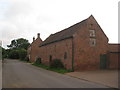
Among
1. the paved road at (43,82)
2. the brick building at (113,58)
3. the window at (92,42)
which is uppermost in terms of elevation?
the window at (92,42)

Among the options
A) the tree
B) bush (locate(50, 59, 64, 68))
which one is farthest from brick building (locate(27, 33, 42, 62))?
the tree

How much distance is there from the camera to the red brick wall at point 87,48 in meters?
27.3

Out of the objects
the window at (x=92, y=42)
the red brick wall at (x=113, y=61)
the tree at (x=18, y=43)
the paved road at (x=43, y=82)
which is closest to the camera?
the paved road at (x=43, y=82)

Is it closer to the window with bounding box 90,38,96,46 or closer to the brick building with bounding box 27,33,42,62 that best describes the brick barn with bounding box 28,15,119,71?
the window with bounding box 90,38,96,46

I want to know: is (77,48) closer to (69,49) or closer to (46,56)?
(69,49)

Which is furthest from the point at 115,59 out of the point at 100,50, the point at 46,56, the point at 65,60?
the point at 46,56

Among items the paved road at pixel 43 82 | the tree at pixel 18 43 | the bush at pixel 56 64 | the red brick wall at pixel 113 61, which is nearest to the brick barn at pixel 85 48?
the bush at pixel 56 64

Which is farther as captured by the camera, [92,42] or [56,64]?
[56,64]

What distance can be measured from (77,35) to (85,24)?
2.36 metres

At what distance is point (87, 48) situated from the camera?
93.0 ft

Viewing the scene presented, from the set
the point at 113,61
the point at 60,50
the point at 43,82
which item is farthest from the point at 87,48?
the point at 43,82

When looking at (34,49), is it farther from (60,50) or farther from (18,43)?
(18,43)

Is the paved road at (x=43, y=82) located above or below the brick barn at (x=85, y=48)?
below

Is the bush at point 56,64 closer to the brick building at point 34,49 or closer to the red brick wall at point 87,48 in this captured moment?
the red brick wall at point 87,48
